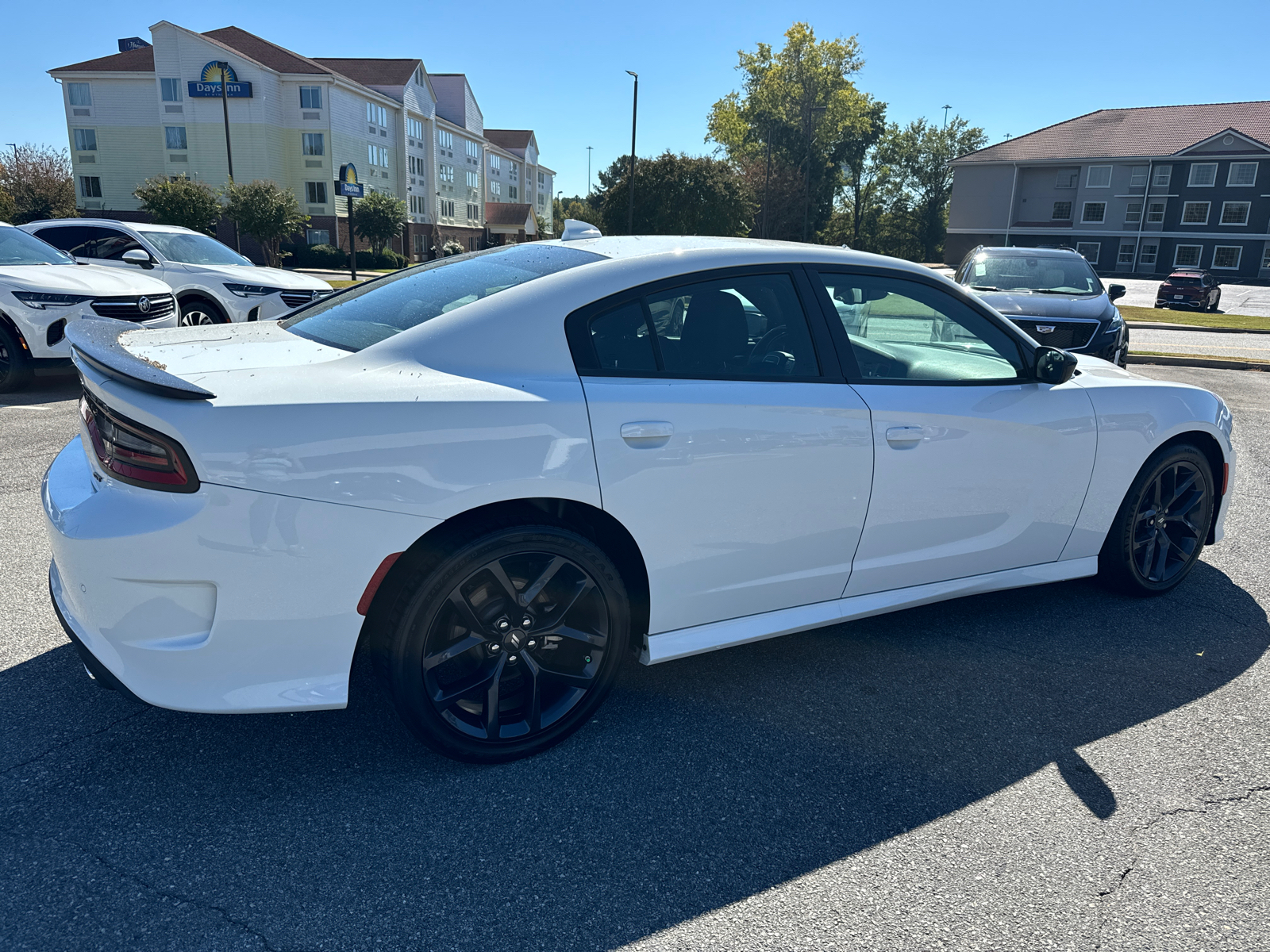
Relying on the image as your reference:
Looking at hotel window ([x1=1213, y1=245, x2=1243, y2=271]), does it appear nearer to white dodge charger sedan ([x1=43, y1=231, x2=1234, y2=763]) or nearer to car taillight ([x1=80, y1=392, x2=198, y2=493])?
white dodge charger sedan ([x1=43, y1=231, x2=1234, y2=763])

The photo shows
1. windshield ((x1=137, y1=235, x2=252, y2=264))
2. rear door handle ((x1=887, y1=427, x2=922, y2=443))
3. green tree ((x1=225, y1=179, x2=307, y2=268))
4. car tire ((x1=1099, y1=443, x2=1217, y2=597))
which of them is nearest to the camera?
rear door handle ((x1=887, y1=427, x2=922, y2=443))

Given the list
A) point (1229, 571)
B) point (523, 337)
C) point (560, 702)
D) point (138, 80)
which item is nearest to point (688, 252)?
point (523, 337)

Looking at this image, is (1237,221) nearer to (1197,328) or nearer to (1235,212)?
(1235,212)

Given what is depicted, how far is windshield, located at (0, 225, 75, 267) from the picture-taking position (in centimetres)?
895

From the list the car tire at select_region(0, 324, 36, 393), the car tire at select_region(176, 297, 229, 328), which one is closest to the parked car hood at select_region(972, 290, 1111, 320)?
the car tire at select_region(176, 297, 229, 328)

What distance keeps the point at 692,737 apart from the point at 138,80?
63.6 metres

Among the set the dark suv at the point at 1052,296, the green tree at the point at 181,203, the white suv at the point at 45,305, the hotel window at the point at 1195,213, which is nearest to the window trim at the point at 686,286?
the dark suv at the point at 1052,296

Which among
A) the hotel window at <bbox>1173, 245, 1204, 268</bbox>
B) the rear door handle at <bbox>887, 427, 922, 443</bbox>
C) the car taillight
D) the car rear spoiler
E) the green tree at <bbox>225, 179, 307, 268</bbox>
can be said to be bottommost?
the rear door handle at <bbox>887, 427, 922, 443</bbox>

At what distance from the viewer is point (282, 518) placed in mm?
2332

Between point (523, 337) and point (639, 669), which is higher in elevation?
point (523, 337)

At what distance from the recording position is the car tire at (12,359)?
27.8ft

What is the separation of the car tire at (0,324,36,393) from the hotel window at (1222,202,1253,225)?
6553 cm

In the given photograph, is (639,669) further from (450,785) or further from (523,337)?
(523,337)

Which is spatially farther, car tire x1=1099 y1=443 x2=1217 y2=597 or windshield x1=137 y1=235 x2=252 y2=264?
windshield x1=137 y1=235 x2=252 y2=264
